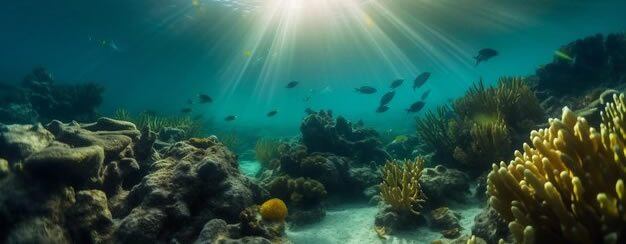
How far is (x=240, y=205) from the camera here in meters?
4.68

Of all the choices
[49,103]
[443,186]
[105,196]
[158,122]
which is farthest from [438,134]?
[49,103]

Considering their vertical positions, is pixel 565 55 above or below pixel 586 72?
above

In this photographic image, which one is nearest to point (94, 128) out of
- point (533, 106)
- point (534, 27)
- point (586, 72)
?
point (533, 106)

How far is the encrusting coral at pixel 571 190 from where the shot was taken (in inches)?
84.9

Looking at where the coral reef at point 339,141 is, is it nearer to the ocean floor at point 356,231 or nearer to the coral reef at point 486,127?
the coral reef at point 486,127

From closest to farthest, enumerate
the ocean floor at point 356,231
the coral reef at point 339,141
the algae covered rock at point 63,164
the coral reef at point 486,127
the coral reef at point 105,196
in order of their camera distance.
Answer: the coral reef at point 105,196 → the algae covered rock at point 63,164 → the ocean floor at point 356,231 → the coral reef at point 486,127 → the coral reef at point 339,141

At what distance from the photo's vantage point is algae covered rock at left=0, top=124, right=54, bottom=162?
4.64 metres

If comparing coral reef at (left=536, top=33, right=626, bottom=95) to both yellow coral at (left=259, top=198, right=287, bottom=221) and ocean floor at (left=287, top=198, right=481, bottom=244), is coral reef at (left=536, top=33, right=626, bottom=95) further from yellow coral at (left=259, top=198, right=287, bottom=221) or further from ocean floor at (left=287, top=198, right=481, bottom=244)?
yellow coral at (left=259, top=198, right=287, bottom=221)

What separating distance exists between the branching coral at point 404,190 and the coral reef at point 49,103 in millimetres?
14524

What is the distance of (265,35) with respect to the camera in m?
25.4

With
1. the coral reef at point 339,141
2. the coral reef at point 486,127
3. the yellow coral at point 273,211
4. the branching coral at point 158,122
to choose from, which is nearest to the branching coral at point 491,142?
the coral reef at point 486,127

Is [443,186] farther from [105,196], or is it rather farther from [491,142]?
[105,196]

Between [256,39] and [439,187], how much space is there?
73.9 ft

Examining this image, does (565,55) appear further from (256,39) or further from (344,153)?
(256,39)
